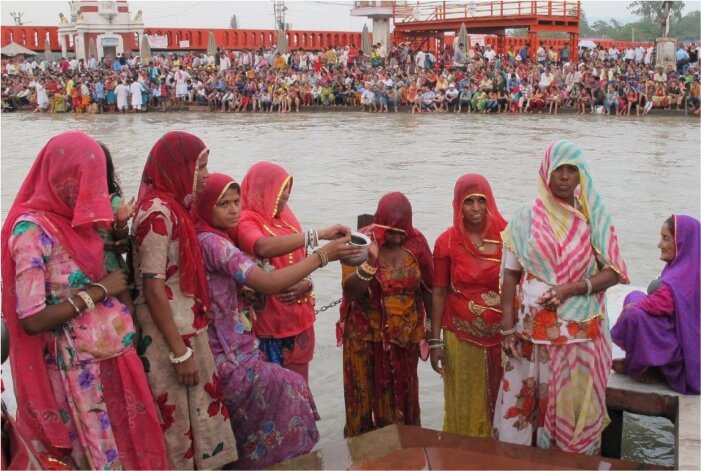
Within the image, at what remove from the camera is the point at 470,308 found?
362 centimetres

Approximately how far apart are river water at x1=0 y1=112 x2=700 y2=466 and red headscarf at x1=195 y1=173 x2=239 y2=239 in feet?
6.27

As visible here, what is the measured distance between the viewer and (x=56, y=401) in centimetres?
271

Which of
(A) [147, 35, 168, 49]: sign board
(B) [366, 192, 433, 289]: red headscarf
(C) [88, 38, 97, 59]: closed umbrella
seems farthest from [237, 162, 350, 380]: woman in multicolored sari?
(A) [147, 35, 168, 49]: sign board

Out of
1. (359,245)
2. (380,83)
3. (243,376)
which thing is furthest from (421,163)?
(380,83)

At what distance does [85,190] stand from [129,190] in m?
10.1

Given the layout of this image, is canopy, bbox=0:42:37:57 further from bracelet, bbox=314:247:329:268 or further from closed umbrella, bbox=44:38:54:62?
bracelet, bbox=314:247:329:268

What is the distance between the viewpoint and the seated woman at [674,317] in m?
3.63

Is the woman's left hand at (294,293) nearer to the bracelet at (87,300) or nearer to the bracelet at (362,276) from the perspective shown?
the bracelet at (362,276)

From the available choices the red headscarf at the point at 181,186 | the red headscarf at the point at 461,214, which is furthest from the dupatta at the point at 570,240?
the red headscarf at the point at 181,186

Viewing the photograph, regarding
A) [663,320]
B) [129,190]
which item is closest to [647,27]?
[129,190]

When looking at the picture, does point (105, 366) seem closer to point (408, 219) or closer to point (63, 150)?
point (63, 150)

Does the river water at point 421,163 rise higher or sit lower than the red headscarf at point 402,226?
lower

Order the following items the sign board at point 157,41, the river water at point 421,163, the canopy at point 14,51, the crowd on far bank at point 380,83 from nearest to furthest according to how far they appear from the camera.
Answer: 1. the river water at point 421,163
2. the crowd on far bank at point 380,83
3. the canopy at point 14,51
4. the sign board at point 157,41

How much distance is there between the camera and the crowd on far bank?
955 inches
